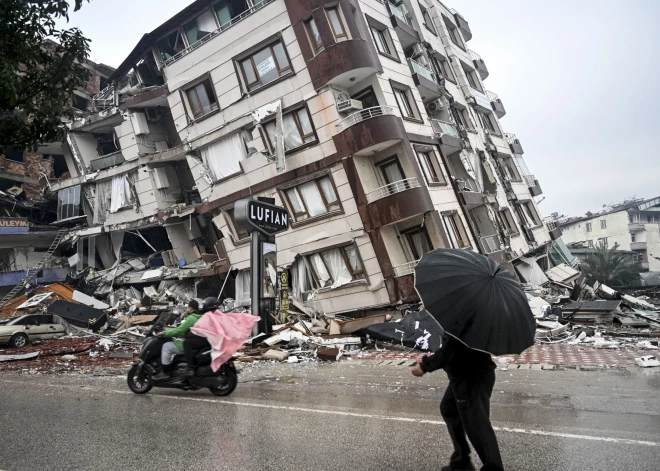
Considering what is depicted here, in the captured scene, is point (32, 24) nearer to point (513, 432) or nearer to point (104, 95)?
point (513, 432)

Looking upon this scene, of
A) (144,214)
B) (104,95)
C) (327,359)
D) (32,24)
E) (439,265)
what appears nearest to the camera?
(439,265)

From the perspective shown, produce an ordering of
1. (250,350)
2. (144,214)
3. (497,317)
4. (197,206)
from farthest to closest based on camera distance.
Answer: (144,214)
(197,206)
(250,350)
(497,317)

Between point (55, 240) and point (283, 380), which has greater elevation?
point (55, 240)

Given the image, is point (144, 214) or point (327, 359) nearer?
point (327, 359)

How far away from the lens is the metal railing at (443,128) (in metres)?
22.1

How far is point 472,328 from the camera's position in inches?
144

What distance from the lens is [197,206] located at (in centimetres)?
2320

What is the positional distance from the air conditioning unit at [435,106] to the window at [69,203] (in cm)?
1997

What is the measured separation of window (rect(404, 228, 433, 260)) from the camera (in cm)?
1948

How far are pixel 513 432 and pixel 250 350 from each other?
365 inches

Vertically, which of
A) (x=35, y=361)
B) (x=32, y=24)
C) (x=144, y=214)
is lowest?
(x=35, y=361)

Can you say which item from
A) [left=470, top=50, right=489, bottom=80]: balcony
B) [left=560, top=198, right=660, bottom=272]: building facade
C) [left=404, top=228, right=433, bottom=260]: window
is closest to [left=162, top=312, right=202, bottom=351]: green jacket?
[left=404, top=228, right=433, bottom=260]: window

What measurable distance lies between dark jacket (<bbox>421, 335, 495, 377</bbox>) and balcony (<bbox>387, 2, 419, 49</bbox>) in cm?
2123

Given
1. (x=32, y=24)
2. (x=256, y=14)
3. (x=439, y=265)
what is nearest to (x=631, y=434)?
(x=439, y=265)
